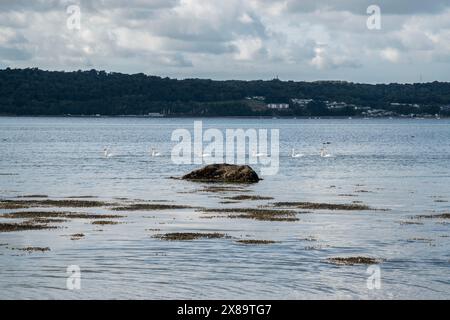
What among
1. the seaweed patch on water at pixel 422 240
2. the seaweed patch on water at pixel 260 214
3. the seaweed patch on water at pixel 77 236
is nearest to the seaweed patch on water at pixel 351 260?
the seaweed patch on water at pixel 422 240

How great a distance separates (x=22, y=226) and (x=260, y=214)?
1245cm

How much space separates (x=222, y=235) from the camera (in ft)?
122

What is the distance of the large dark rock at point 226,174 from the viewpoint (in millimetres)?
66938

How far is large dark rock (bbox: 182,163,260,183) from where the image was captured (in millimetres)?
66938

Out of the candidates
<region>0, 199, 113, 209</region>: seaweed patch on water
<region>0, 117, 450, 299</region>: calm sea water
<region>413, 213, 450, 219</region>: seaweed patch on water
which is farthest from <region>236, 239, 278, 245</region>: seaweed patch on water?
<region>0, 199, 113, 209</region>: seaweed patch on water

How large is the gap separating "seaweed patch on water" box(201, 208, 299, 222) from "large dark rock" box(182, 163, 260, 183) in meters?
19.5

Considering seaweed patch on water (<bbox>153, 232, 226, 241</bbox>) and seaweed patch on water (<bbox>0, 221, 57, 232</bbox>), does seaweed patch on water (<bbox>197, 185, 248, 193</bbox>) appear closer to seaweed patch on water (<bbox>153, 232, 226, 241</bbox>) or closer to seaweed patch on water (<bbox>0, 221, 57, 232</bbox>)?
seaweed patch on water (<bbox>0, 221, 57, 232</bbox>)

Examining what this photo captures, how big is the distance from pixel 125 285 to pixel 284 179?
4586cm

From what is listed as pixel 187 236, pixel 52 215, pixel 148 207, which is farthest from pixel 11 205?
pixel 187 236

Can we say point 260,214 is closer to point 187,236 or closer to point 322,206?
point 322,206

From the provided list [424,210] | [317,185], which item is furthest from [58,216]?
[317,185]

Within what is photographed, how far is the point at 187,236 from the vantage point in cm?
3659

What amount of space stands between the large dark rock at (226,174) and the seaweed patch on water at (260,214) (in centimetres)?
1953
